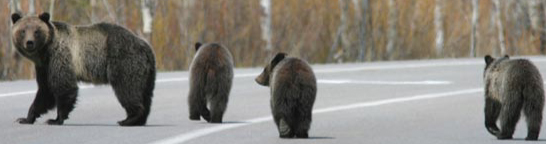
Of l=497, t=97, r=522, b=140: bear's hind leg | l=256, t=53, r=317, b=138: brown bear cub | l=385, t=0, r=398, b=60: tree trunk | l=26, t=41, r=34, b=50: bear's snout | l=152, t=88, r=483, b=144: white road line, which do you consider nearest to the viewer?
l=256, t=53, r=317, b=138: brown bear cub

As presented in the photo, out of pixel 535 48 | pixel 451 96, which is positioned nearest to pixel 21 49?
pixel 451 96

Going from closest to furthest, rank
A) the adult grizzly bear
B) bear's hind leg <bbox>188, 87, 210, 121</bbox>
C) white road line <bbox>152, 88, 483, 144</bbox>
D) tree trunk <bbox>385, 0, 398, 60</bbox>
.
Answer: white road line <bbox>152, 88, 483, 144</bbox> < the adult grizzly bear < bear's hind leg <bbox>188, 87, 210, 121</bbox> < tree trunk <bbox>385, 0, 398, 60</bbox>

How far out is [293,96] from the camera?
12680 mm

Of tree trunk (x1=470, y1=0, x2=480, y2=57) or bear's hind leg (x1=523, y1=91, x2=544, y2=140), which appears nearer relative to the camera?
bear's hind leg (x1=523, y1=91, x2=544, y2=140)

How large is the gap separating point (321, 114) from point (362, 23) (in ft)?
53.3

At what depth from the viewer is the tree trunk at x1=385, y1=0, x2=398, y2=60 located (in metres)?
32.9

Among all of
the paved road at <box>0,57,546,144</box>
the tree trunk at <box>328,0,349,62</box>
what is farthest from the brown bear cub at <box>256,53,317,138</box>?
the tree trunk at <box>328,0,349,62</box>

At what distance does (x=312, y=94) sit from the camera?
1279 centimetres

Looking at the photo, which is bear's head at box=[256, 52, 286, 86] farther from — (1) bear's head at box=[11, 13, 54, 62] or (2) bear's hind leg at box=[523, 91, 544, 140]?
(1) bear's head at box=[11, 13, 54, 62]

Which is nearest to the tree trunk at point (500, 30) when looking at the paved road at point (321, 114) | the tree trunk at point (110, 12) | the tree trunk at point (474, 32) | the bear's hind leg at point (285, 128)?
the tree trunk at point (474, 32)

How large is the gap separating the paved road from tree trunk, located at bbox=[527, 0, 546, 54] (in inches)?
449

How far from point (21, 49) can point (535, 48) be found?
77.7 feet

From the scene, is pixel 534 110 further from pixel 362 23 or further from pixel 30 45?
pixel 362 23

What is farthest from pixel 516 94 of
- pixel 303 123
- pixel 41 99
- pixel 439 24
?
pixel 439 24
